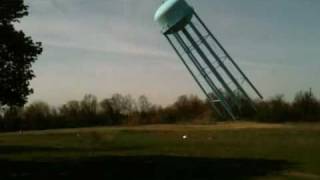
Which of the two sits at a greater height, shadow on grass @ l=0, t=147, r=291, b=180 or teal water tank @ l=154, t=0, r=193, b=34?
teal water tank @ l=154, t=0, r=193, b=34

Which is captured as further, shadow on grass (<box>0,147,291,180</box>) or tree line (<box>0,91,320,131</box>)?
tree line (<box>0,91,320,131</box>)

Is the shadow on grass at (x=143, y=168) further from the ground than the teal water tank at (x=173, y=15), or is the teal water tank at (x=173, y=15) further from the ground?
the teal water tank at (x=173, y=15)

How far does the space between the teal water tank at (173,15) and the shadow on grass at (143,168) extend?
55936 mm

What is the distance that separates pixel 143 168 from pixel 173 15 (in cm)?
6408

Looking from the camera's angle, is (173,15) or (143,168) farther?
(173,15)

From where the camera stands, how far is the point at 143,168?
3369 centimetres

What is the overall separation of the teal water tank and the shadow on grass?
5594cm

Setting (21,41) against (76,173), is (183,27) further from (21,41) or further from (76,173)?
(76,173)

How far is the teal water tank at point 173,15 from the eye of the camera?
95.6 m

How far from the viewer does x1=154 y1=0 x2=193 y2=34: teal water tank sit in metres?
95.6

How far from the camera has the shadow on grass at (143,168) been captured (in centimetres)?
2978

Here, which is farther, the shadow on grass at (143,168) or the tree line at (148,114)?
the tree line at (148,114)

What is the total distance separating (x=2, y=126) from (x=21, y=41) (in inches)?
3633

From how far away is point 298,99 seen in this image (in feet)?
400
